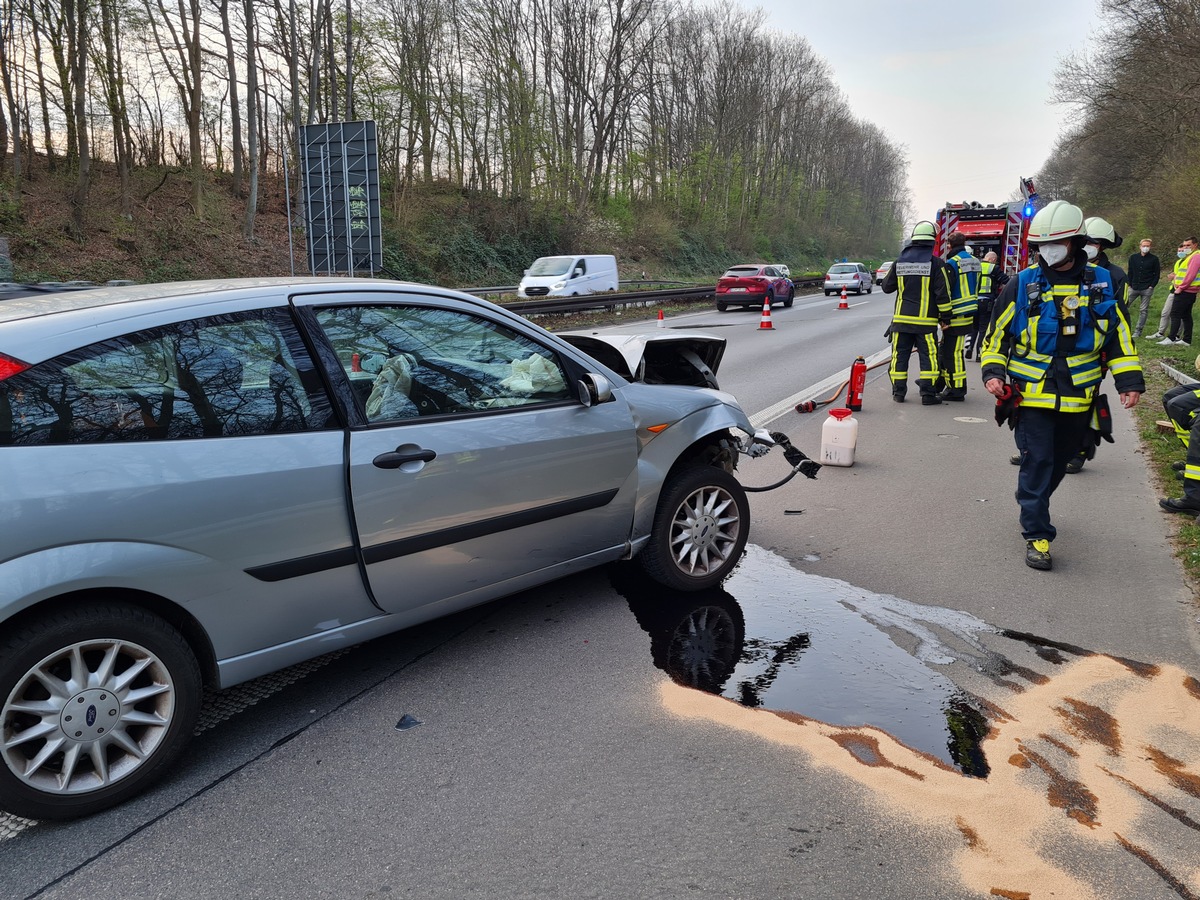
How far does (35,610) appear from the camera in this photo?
2.46 m

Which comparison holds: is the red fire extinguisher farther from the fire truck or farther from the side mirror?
the fire truck

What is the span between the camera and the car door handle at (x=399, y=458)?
10.2 feet

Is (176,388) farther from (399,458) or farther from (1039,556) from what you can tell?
(1039,556)

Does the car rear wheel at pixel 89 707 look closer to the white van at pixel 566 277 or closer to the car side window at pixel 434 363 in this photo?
the car side window at pixel 434 363

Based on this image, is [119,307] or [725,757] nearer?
[119,307]

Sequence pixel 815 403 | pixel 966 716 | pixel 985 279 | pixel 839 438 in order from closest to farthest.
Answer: pixel 966 716 → pixel 839 438 → pixel 815 403 → pixel 985 279

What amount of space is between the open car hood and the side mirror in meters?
1.09

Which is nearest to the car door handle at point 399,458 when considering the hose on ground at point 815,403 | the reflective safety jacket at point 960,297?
the hose on ground at point 815,403

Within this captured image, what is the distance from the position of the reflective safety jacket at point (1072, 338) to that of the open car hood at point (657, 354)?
1656 millimetres

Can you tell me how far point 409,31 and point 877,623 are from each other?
3284cm

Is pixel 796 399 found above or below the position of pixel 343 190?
below

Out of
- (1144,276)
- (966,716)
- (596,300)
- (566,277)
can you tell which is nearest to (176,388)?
(966,716)

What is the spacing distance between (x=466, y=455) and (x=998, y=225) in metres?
18.6

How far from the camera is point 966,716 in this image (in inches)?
129
